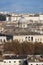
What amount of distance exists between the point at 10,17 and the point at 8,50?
56.7 metres

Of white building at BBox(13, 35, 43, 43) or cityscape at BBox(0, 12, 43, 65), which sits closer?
cityscape at BBox(0, 12, 43, 65)

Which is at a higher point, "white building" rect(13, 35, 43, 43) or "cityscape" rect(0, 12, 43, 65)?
"cityscape" rect(0, 12, 43, 65)

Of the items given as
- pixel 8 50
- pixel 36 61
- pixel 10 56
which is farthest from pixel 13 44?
pixel 36 61

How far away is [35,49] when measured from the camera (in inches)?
1441

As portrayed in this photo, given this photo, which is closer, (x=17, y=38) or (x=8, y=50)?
(x=8, y=50)

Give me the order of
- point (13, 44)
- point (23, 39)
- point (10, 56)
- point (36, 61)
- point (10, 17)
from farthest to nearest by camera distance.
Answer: point (10, 17) → point (23, 39) → point (13, 44) → point (10, 56) → point (36, 61)

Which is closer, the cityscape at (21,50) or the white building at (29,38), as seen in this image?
the cityscape at (21,50)

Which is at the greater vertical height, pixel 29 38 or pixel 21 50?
pixel 21 50

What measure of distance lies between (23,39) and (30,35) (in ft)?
2.90

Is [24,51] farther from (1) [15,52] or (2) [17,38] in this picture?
(2) [17,38]

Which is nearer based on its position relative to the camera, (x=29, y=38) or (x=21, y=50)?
(x=21, y=50)

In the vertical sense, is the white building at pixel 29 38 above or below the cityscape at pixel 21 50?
below

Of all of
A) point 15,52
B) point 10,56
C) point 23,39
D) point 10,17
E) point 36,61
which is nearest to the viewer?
point 36,61

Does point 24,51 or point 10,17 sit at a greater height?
point 24,51
